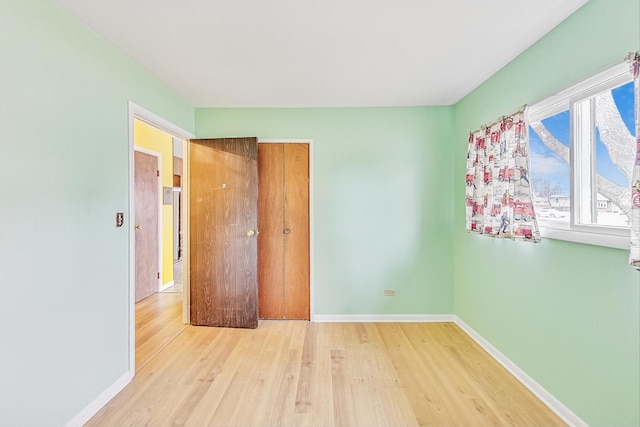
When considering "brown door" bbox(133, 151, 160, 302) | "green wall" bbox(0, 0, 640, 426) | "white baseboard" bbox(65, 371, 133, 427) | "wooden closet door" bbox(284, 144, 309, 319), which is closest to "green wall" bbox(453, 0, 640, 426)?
"green wall" bbox(0, 0, 640, 426)

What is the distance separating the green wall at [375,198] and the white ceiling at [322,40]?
0.48 metres

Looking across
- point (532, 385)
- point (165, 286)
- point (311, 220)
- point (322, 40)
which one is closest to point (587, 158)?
point (532, 385)

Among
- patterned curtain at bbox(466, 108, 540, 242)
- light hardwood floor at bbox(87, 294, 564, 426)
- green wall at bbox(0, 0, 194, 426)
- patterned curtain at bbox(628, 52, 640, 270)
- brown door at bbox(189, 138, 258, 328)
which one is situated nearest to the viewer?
patterned curtain at bbox(628, 52, 640, 270)

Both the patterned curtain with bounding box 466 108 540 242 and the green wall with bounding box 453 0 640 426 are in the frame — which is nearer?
the green wall with bounding box 453 0 640 426

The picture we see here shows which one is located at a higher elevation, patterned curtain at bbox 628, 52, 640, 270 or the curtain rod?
the curtain rod

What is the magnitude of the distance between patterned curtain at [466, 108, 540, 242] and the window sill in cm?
7

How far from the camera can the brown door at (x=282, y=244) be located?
346 centimetres

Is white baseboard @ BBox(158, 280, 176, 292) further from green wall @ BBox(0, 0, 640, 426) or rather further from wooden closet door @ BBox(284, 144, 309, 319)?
green wall @ BBox(0, 0, 640, 426)

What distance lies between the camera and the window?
5.03 ft

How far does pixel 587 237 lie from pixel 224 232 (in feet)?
9.85

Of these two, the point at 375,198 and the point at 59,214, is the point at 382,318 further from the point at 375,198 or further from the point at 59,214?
the point at 59,214

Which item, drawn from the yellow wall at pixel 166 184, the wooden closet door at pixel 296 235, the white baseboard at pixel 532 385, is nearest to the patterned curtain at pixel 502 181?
the white baseboard at pixel 532 385

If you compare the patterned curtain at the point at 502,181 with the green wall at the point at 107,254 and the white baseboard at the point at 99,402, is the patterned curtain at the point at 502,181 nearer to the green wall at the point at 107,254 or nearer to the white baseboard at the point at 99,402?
the green wall at the point at 107,254

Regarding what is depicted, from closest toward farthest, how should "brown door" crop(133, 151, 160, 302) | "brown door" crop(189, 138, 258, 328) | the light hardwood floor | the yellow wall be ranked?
the light hardwood floor, "brown door" crop(189, 138, 258, 328), "brown door" crop(133, 151, 160, 302), the yellow wall
